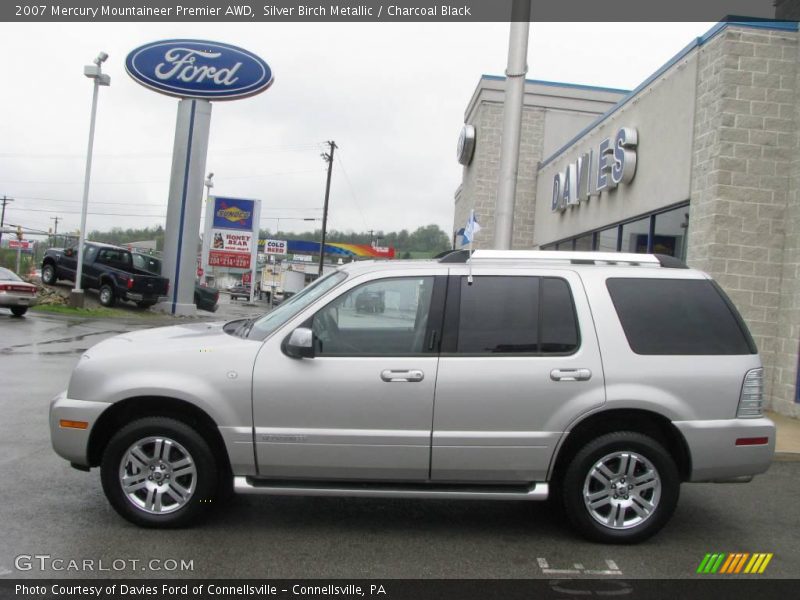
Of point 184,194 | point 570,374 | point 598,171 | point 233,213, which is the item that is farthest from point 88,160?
point 570,374

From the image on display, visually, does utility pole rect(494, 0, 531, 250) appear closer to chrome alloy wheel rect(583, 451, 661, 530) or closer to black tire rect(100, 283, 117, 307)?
chrome alloy wheel rect(583, 451, 661, 530)

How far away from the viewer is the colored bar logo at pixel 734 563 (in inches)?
168

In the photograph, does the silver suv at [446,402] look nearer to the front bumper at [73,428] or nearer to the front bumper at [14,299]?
the front bumper at [73,428]

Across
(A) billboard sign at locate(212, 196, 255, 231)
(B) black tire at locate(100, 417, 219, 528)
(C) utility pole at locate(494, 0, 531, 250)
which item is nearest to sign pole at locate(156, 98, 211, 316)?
(A) billboard sign at locate(212, 196, 255, 231)

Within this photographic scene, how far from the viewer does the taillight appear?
15.1 feet

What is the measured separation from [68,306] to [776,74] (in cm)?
2040

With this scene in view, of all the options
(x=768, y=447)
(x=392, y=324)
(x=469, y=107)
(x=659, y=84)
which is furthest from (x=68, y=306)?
(x=768, y=447)

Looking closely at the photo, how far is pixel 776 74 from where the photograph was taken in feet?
31.4

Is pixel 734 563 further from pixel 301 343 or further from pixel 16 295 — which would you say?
pixel 16 295

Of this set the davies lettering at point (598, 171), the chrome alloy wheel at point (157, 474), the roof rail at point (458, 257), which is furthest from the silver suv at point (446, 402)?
the davies lettering at point (598, 171)

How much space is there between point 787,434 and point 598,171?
7.37m

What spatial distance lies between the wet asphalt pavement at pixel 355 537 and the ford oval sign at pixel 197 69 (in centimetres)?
2038

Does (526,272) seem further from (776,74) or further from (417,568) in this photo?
(776,74)

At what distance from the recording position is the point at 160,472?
176 inches
